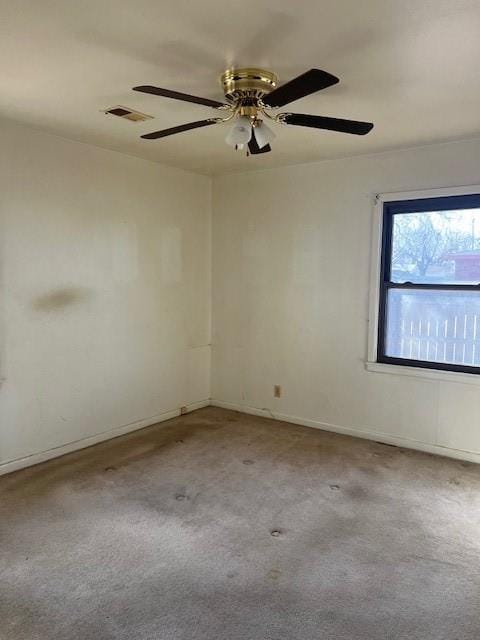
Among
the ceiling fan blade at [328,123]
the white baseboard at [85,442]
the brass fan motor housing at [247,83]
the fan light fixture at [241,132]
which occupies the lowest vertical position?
the white baseboard at [85,442]

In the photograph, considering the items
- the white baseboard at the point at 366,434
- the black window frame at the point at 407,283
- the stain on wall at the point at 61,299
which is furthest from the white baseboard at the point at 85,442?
the black window frame at the point at 407,283

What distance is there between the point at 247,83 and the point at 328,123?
46 centimetres

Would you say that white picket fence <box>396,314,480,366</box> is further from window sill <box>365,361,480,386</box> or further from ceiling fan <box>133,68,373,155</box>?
ceiling fan <box>133,68,373,155</box>

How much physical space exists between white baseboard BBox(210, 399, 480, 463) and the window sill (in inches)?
21.3

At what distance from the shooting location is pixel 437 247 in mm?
3791

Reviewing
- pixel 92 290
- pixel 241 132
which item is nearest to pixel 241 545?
pixel 241 132

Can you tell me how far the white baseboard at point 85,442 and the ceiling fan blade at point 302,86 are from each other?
2936 millimetres

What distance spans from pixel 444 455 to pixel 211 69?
324 centimetres

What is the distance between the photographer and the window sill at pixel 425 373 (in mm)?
3650

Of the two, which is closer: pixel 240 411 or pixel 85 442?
pixel 85 442

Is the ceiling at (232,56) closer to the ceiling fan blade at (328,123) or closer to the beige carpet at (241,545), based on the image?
the ceiling fan blade at (328,123)

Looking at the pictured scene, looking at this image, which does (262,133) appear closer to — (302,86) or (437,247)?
(302,86)

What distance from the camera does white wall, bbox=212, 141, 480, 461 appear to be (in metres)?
3.79

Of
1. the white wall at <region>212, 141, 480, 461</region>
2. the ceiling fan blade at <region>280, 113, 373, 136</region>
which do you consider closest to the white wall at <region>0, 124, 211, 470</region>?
the white wall at <region>212, 141, 480, 461</region>
